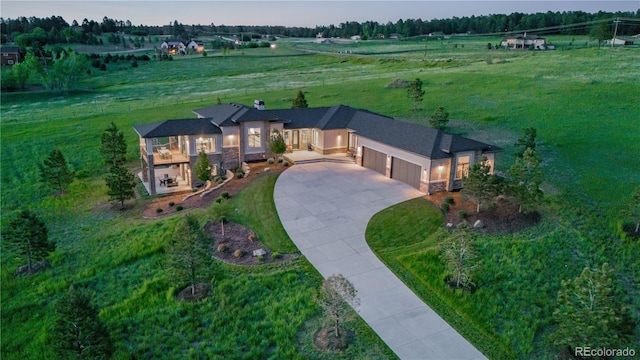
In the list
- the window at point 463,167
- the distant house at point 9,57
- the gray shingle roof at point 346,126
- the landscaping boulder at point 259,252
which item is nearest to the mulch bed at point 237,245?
the landscaping boulder at point 259,252

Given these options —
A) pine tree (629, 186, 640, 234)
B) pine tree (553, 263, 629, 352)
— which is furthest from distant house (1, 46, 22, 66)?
pine tree (553, 263, 629, 352)

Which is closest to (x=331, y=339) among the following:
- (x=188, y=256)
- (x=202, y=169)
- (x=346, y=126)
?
(x=188, y=256)

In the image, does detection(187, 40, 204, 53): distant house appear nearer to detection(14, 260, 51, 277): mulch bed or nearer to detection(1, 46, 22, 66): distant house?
detection(1, 46, 22, 66): distant house

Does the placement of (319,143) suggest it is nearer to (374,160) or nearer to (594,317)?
(374,160)

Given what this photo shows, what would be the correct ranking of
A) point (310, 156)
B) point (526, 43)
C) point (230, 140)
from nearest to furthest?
point (230, 140)
point (310, 156)
point (526, 43)

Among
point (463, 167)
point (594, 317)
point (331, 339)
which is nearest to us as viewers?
point (594, 317)

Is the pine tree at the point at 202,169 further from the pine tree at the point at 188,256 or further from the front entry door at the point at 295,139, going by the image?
the pine tree at the point at 188,256

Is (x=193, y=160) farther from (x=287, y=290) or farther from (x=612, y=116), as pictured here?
(x=612, y=116)
